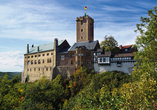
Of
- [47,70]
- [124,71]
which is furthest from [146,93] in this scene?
[47,70]

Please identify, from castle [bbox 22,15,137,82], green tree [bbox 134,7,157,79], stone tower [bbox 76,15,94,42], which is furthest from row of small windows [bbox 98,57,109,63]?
green tree [bbox 134,7,157,79]

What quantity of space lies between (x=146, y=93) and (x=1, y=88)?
61.6 ft

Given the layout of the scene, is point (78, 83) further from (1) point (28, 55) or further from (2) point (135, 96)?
(2) point (135, 96)

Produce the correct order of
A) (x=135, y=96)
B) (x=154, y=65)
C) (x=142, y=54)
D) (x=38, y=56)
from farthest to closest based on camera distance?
(x=38, y=56)
(x=142, y=54)
(x=154, y=65)
(x=135, y=96)

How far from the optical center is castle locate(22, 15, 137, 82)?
36.3 m

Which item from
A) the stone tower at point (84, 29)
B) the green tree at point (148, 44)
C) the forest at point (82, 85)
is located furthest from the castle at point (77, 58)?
the green tree at point (148, 44)

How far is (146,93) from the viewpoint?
10.5 metres

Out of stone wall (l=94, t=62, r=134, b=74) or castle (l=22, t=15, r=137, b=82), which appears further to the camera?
castle (l=22, t=15, r=137, b=82)

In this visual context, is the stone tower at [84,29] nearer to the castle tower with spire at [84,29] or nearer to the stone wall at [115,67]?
the castle tower with spire at [84,29]

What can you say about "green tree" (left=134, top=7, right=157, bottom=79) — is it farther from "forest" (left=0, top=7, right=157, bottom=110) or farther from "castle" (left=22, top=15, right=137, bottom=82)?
"castle" (left=22, top=15, right=137, bottom=82)

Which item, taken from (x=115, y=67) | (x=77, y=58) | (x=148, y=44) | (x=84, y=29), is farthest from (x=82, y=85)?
(x=148, y=44)

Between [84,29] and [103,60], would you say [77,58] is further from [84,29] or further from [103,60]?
[84,29]

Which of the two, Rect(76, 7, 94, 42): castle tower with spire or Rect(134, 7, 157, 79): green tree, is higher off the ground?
Rect(76, 7, 94, 42): castle tower with spire

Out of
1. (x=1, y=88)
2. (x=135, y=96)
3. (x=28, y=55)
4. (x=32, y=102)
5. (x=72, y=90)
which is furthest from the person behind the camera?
(x=28, y=55)
